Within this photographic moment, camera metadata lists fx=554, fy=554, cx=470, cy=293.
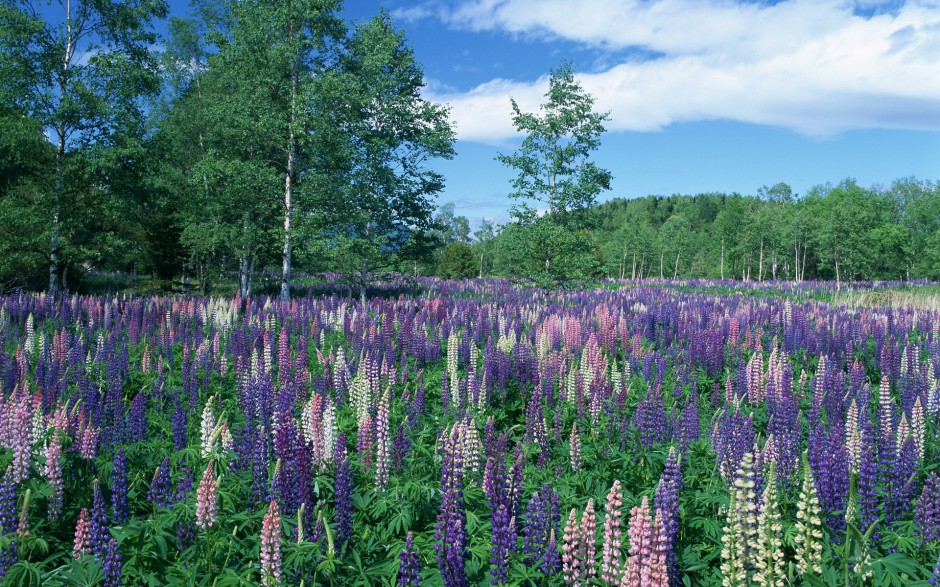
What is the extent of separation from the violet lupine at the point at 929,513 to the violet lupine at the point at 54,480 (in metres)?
6.49

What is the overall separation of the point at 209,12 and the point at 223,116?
1580 centimetres

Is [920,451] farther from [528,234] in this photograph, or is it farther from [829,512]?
[528,234]

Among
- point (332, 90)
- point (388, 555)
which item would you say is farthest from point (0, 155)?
point (388, 555)


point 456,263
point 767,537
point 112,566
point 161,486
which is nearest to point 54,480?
point 161,486

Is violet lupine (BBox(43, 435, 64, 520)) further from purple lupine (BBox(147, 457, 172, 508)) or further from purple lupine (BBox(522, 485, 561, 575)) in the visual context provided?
purple lupine (BBox(522, 485, 561, 575))

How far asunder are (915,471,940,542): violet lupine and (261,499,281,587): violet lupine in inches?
174

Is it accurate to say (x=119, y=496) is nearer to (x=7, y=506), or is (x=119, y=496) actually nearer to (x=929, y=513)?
(x=7, y=506)

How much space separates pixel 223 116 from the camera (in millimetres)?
21734

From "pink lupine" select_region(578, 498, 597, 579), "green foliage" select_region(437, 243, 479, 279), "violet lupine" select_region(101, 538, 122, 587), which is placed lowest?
"violet lupine" select_region(101, 538, 122, 587)

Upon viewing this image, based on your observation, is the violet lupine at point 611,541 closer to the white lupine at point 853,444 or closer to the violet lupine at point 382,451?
the violet lupine at point 382,451

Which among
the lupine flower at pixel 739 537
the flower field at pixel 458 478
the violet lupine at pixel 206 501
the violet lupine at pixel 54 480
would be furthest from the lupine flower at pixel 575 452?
the violet lupine at pixel 54 480

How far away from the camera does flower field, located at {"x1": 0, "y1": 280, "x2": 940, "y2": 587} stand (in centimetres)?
338

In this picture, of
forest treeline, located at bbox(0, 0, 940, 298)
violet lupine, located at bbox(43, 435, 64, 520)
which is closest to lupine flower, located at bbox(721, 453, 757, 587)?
violet lupine, located at bbox(43, 435, 64, 520)

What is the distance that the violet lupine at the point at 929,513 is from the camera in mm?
3945
